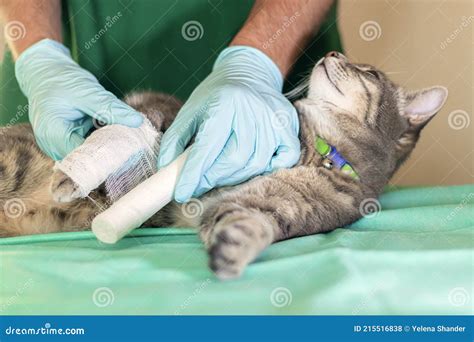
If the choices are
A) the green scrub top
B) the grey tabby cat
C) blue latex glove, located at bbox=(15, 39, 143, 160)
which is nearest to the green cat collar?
the grey tabby cat

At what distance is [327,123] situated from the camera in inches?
62.0

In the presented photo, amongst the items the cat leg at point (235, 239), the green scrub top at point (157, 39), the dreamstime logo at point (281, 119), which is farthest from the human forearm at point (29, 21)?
the cat leg at point (235, 239)

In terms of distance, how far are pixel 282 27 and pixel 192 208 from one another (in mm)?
710

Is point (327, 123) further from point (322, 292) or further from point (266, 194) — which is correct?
point (322, 292)

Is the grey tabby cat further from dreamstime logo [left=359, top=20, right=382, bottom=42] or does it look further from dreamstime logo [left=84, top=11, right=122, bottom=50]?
A: dreamstime logo [left=359, top=20, right=382, bottom=42]

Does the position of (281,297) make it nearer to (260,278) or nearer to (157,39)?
(260,278)

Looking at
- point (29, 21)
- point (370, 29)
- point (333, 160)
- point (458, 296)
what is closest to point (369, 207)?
point (333, 160)

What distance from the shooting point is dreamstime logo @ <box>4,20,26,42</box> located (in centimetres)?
170

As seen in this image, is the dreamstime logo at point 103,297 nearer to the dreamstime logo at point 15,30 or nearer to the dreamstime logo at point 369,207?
the dreamstime logo at point 369,207

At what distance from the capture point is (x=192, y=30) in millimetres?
1843

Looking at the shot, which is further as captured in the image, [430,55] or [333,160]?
[430,55]

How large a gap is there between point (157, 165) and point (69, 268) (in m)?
0.43

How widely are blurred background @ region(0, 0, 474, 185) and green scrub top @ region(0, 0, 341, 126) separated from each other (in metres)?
0.42

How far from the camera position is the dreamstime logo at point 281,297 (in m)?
0.93
